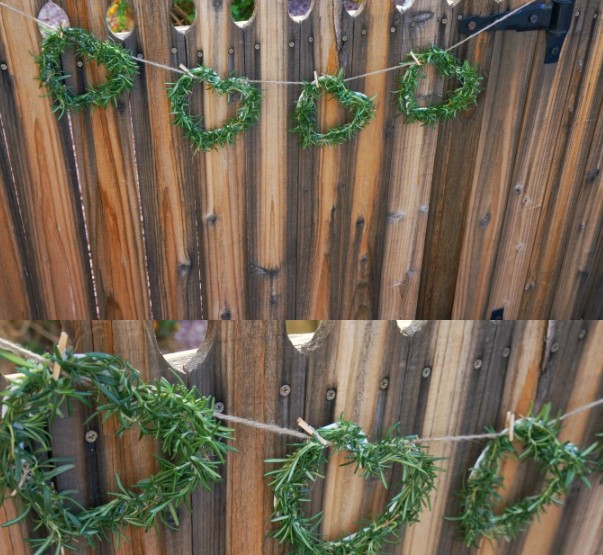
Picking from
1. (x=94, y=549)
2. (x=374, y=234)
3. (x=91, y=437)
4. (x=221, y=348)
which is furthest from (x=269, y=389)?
(x=374, y=234)

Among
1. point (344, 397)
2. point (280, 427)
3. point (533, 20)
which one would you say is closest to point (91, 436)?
point (280, 427)

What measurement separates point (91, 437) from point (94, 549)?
0.24 meters

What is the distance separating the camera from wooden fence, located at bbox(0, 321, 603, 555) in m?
1.15

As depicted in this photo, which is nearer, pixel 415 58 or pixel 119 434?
pixel 119 434

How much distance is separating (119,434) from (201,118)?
963 mm

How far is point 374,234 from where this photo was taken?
6.76 feet

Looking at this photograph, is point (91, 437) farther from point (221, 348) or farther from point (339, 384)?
point (339, 384)

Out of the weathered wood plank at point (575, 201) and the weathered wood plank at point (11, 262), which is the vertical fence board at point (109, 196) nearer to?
the weathered wood plank at point (11, 262)

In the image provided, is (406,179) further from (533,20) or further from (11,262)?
(11,262)

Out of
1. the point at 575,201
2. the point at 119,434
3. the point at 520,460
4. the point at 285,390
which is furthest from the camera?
the point at 575,201

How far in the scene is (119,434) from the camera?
3.57ft

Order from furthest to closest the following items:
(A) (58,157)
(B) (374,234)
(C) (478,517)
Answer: (B) (374,234), (A) (58,157), (C) (478,517)

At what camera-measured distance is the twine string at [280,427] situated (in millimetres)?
973

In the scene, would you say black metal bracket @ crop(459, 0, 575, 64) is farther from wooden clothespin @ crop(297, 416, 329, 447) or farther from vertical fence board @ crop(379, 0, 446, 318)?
wooden clothespin @ crop(297, 416, 329, 447)
